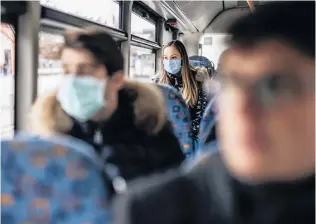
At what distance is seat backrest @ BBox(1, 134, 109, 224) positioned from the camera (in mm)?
811

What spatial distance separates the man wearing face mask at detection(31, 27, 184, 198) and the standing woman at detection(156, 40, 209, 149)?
56.5 inches

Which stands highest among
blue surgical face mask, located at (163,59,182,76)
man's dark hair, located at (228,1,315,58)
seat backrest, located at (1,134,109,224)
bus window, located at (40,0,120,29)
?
bus window, located at (40,0,120,29)

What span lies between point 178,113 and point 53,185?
4.25 feet

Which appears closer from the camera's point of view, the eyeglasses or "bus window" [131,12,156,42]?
the eyeglasses

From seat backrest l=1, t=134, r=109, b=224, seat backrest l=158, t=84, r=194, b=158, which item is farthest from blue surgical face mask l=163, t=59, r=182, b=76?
seat backrest l=1, t=134, r=109, b=224

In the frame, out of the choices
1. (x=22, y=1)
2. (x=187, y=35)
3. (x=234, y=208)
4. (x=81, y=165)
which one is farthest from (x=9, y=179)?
(x=187, y=35)

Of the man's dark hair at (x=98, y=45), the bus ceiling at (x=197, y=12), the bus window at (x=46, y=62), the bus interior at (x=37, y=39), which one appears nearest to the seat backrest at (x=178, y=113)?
the bus interior at (x=37, y=39)

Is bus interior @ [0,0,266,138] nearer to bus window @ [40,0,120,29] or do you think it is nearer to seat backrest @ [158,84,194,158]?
bus window @ [40,0,120,29]

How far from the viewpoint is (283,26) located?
0.62 meters

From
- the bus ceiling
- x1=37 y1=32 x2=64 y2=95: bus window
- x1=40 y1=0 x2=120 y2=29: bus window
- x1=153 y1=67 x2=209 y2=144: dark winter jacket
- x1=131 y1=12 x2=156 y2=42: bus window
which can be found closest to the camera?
x1=37 y1=32 x2=64 y2=95: bus window

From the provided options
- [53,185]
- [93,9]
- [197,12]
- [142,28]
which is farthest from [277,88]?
[197,12]

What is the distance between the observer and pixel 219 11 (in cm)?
724

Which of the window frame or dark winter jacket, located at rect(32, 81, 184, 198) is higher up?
the window frame

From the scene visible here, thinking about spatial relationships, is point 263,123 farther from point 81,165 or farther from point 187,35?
point 187,35
